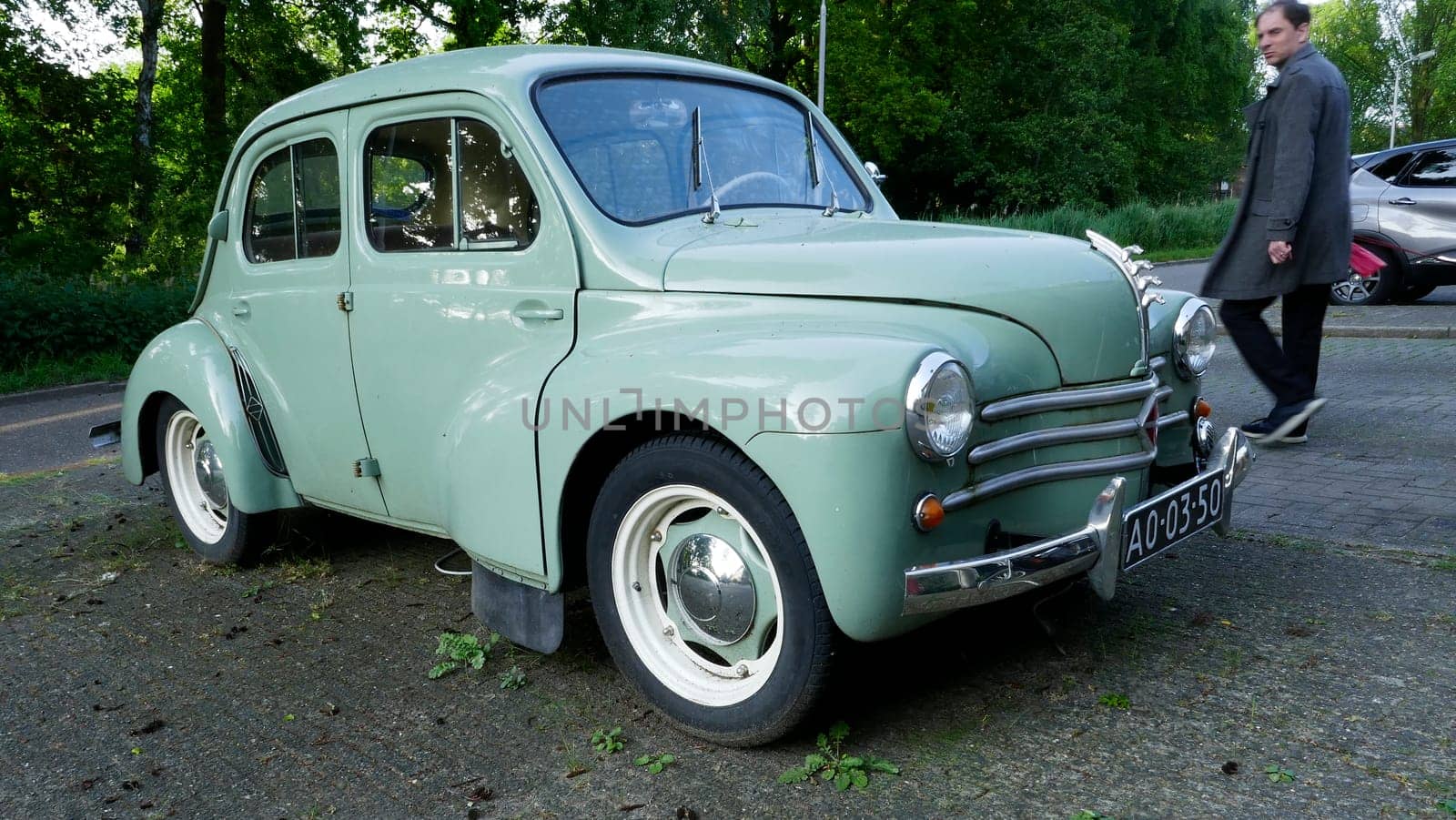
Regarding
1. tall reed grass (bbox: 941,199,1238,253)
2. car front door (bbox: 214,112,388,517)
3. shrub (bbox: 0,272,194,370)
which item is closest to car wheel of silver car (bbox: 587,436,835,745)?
car front door (bbox: 214,112,388,517)

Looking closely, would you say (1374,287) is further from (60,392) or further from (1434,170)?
(60,392)

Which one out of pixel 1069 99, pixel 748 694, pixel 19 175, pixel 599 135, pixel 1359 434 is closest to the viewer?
pixel 748 694

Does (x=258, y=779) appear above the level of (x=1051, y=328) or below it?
below

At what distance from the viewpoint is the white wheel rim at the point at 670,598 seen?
2.77 meters

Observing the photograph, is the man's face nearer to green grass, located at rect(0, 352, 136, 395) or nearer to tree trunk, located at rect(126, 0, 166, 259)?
green grass, located at rect(0, 352, 136, 395)

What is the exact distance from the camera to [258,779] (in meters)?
2.82

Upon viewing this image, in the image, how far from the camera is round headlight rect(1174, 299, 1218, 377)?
3.49 metres

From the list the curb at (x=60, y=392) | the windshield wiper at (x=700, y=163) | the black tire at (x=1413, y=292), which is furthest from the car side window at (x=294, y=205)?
the black tire at (x=1413, y=292)

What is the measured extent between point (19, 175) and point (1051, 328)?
16.4m

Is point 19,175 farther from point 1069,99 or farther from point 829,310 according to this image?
point 1069,99

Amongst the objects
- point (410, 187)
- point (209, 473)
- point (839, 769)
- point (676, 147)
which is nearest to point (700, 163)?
point (676, 147)

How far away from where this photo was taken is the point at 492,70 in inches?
140

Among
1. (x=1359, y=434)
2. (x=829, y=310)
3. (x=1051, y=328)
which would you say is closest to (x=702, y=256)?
(x=829, y=310)

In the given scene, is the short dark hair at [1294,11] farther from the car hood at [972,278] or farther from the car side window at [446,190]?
the car side window at [446,190]
